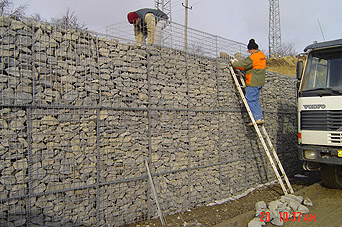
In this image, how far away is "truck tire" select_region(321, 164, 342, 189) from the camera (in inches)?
304

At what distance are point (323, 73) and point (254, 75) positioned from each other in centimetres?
158

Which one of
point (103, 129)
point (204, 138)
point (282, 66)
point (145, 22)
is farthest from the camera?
point (282, 66)

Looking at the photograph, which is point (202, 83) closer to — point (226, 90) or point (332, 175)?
point (226, 90)

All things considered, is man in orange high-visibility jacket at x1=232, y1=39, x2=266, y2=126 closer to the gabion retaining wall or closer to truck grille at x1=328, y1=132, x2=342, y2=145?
the gabion retaining wall

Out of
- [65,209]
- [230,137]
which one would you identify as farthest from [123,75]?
[230,137]

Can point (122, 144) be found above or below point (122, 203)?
above

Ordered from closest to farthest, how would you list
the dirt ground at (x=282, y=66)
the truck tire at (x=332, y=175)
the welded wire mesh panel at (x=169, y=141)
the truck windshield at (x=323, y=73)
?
the welded wire mesh panel at (x=169, y=141), the truck windshield at (x=323, y=73), the truck tire at (x=332, y=175), the dirt ground at (x=282, y=66)

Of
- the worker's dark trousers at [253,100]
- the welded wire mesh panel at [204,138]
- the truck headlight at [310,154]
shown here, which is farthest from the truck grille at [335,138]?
the welded wire mesh panel at [204,138]

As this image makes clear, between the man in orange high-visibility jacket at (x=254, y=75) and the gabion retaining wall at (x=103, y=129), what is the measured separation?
0.59 metres

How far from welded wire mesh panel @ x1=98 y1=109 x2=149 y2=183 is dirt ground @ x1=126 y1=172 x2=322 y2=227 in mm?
1009

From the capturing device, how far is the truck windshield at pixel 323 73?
6.74m

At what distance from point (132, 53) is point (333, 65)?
469 cm

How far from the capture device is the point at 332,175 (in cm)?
771

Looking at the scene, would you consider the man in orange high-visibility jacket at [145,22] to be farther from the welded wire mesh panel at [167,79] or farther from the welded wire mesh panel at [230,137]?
the welded wire mesh panel at [230,137]
